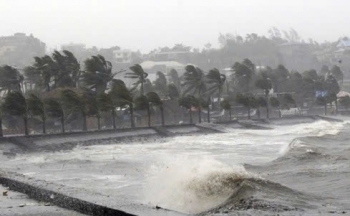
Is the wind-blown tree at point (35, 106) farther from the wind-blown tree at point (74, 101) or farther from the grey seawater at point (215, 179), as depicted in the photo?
the grey seawater at point (215, 179)

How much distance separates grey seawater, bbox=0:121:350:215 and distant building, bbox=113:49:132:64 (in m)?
122

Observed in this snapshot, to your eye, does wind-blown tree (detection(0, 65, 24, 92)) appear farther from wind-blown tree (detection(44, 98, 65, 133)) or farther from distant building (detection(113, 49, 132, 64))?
distant building (detection(113, 49, 132, 64))

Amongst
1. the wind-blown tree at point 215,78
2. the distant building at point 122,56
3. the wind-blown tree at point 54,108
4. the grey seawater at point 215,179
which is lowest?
the grey seawater at point 215,179

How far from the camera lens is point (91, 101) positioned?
42.5m

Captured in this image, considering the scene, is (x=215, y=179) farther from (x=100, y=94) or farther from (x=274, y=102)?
(x=274, y=102)

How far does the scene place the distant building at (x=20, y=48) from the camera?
424 feet

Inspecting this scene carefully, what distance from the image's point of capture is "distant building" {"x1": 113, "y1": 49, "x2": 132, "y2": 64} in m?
150

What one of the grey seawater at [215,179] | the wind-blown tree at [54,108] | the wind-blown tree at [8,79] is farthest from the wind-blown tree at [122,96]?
the grey seawater at [215,179]

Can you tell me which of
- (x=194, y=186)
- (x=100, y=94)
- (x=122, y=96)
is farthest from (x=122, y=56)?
(x=194, y=186)

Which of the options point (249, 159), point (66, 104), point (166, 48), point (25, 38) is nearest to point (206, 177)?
point (249, 159)

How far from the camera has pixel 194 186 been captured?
1107 centimetres

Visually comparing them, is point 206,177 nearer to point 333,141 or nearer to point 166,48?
point 333,141

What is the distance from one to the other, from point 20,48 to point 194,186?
128 metres

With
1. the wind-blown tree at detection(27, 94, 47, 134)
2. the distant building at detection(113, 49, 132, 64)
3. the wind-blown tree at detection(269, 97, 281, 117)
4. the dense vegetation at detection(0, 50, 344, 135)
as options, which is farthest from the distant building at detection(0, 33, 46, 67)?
the wind-blown tree at detection(27, 94, 47, 134)
